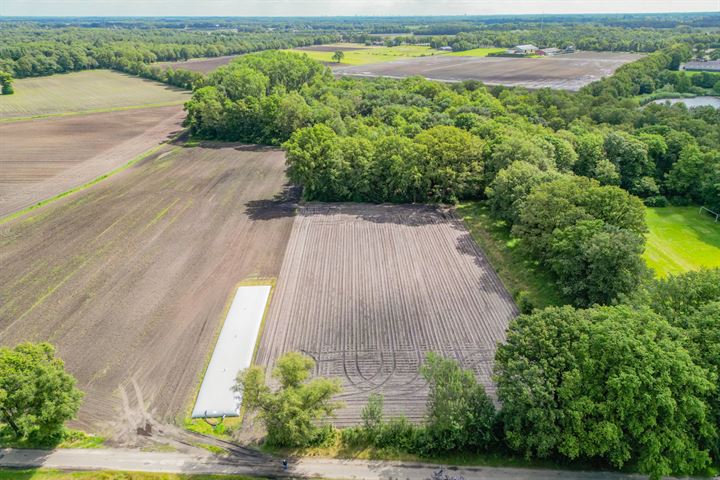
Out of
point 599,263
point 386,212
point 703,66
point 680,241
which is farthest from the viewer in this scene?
point 703,66

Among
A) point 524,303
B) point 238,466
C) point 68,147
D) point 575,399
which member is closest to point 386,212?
point 524,303

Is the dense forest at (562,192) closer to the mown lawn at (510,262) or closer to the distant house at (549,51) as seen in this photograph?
the mown lawn at (510,262)

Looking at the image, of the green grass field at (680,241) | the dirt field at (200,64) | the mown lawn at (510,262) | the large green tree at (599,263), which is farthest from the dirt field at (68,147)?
the green grass field at (680,241)

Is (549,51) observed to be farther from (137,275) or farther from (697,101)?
(137,275)

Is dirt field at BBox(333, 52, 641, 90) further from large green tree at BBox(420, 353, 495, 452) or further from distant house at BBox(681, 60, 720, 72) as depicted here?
large green tree at BBox(420, 353, 495, 452)

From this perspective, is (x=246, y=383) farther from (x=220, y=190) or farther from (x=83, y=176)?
(x=83, y=176)

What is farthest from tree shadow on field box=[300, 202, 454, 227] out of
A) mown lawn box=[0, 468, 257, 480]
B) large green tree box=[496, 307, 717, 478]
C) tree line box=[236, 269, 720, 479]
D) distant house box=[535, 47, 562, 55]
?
distant house box=[535, 47, 562, 55]
